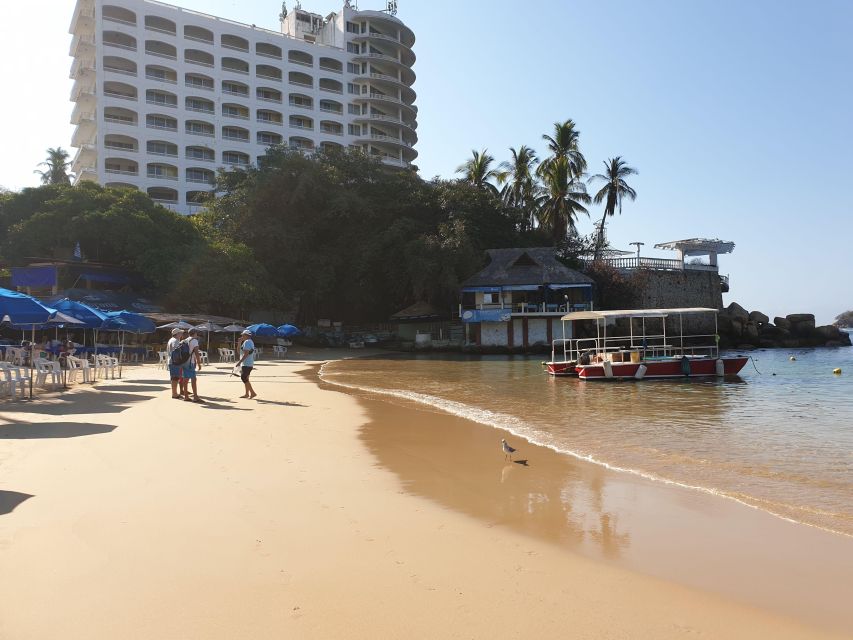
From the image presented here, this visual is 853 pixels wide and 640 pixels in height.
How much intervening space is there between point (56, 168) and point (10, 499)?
73.8 metres

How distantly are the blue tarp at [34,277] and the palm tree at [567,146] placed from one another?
41633mm

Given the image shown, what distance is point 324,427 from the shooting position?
442 inches

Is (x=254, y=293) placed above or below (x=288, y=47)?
below

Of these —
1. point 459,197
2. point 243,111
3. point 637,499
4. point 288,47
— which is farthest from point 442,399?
point 288,47

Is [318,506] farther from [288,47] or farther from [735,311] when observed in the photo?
[288,47]

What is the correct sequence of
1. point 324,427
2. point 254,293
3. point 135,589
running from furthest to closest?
1. point 254,293
2. point 324,427
3. point 135,589

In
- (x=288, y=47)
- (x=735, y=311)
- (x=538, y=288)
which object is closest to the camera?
(x=538, y=288)

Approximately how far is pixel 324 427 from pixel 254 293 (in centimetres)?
3031

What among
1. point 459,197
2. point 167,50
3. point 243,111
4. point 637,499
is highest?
point 167,50

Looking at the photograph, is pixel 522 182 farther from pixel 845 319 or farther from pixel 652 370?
pixel 845 319

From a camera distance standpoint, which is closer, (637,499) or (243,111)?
(637,499)

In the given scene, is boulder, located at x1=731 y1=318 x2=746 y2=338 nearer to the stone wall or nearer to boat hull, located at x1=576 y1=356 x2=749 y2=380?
the stone wall

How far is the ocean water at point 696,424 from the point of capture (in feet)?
24.6

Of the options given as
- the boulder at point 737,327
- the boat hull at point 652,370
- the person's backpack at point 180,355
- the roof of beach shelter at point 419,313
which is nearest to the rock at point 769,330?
the boulder at point 737,327
